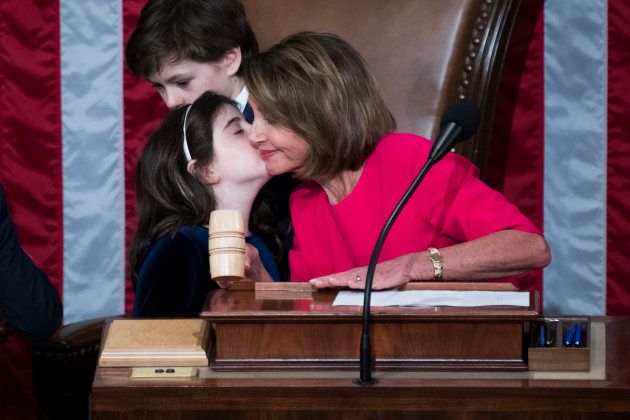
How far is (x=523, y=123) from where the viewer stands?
11.8 feet

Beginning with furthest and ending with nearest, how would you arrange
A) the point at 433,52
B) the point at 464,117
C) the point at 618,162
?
the point at 618,162 → the point at 433,52 → the point at 464,117

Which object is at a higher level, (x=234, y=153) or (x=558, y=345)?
(x=234, y=153)

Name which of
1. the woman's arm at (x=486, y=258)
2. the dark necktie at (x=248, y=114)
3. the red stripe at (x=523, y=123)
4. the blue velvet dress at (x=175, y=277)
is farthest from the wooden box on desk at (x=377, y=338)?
the red stripe at (x=523, y=123)

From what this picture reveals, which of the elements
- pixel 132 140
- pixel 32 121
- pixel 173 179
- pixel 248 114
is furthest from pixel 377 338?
pixel 32 121

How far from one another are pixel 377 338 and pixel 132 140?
2008 mm

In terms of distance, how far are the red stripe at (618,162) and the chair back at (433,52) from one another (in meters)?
0.46

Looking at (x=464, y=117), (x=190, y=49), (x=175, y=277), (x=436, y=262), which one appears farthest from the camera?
(x=190, y=49)

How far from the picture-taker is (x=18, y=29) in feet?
12.0

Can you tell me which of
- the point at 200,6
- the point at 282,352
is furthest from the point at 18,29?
the point at 282,352

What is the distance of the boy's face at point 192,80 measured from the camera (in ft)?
10.1

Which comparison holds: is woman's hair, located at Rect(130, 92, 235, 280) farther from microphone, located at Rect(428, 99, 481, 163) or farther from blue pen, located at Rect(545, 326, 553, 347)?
blue pen, located at Rect(545, 326, 553, 347)

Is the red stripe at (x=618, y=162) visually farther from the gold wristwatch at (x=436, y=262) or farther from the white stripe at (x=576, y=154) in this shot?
the gold wristwatch at (x=436, y=262)

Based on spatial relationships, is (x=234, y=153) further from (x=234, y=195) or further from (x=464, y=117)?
(x=464, y=117)

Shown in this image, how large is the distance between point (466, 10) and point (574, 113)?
22.4 inches
